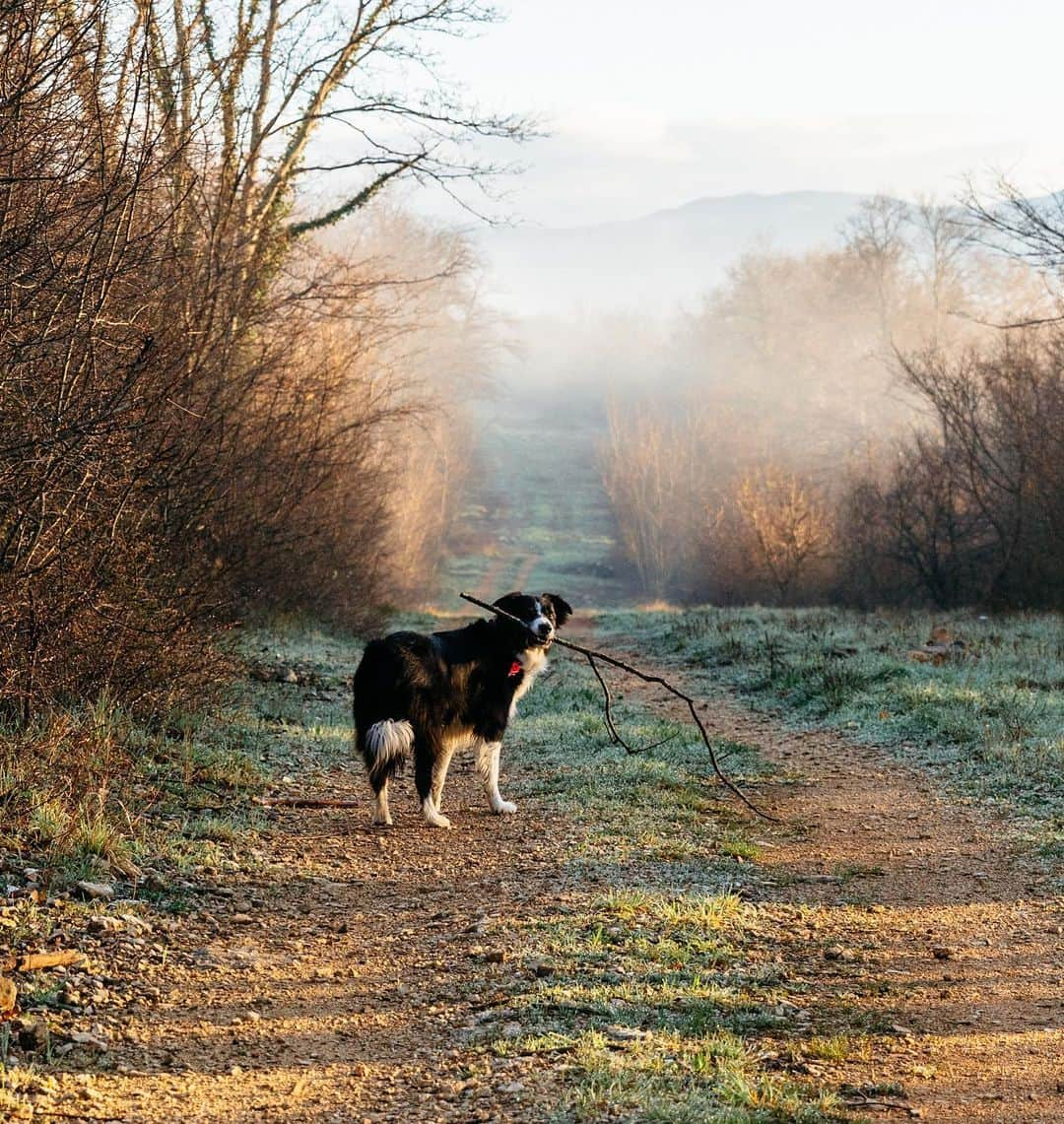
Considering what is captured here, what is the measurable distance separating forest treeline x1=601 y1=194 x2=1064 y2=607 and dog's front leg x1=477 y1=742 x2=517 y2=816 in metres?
14.9

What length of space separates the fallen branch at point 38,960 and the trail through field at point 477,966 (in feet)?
1.07

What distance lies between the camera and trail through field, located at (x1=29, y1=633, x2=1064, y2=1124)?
4191mm

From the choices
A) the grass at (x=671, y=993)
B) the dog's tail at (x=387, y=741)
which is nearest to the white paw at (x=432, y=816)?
the dog's tail at (x=387, y=741)

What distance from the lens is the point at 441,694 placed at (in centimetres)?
805

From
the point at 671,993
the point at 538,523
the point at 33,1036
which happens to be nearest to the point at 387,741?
the point at 671,993

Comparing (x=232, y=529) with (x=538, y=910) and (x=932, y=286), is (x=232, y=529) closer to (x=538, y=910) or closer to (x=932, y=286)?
(x=538, y=910)

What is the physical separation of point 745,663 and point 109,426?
11523 millimetres

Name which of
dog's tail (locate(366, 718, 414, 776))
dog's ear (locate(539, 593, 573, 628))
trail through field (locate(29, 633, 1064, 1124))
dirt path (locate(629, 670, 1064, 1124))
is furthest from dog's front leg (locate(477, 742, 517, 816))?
dirt path (locate(629, 670, 1064, 1124))

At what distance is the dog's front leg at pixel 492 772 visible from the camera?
8.37 metres

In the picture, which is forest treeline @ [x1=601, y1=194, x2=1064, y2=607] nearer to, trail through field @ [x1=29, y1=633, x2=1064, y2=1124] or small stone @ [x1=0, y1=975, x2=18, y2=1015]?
trail through field @ [x1=29, y1=633, x2=1064, y2=1124]

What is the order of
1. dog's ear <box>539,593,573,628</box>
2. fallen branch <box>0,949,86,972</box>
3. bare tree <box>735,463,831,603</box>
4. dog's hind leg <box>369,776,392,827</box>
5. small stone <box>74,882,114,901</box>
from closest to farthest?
fallen branch <box>0,949,86,972</box>, small stone <box>74,882,114,901</box>, dog's hind leg <box>369,776,392,827</box>, dog's ear <box>539,593,573,628</box>, bare tree <box>735,463,831,603</box>

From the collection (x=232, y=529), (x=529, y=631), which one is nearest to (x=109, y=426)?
(x=529, y=631)

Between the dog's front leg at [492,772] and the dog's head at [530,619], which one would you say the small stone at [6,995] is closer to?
the dog's front leg at [492,772]

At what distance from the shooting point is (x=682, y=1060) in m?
4.36
